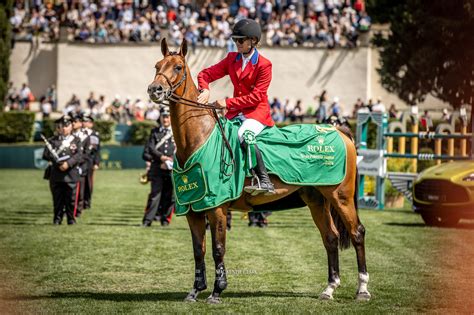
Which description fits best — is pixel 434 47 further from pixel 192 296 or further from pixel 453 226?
pixel 192 296

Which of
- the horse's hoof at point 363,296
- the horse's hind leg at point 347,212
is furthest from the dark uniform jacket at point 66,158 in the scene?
the horse's hoof at point 363,296

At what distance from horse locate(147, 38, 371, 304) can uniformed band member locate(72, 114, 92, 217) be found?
9505 mm

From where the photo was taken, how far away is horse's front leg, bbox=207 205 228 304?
10453 millimetres

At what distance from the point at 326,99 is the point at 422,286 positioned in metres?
39.4

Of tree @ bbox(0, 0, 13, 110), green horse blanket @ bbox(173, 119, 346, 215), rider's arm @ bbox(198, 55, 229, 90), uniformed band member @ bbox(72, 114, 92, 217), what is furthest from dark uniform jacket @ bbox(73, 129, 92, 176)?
tree @ bbox(0, 0, 13, 110)

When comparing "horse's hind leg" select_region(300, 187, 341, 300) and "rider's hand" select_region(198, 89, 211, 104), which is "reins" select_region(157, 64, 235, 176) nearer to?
"rider's hand" select_region(198, 89, 211, 104)

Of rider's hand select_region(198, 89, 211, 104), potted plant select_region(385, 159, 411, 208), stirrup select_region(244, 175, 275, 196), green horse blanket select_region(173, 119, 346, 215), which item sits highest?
rider's hand select_region(198, 89, 211, 104)

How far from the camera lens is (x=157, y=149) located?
19297 millimetres

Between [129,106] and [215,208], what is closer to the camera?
[215,208]

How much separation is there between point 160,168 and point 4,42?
31.1 m

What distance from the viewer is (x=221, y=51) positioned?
52.8 m

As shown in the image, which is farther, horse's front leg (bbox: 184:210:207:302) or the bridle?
horse's front leg (bbox: 184:210:207:302)

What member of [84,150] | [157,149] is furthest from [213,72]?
[84,150]

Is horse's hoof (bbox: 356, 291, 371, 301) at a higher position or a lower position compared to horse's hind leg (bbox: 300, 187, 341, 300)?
lower
